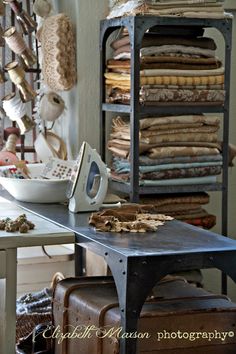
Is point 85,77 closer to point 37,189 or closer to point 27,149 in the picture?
point 27,149

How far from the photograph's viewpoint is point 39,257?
12.7 ft

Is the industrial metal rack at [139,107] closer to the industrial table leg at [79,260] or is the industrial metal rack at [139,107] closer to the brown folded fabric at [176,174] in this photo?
the brown folded fabric at [176,174]

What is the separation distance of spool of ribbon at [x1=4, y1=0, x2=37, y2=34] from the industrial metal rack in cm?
36

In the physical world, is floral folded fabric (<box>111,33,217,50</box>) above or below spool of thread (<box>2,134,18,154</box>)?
above

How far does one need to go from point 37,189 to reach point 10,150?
0.78m

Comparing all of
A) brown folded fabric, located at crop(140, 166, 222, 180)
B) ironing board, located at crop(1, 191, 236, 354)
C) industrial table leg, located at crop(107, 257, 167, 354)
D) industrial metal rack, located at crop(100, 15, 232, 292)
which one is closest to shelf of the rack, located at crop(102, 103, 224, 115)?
industrial metal rack, located at crop(100, 15, 232, 292)

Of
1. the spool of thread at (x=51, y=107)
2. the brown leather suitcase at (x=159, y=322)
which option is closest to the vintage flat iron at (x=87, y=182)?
the brown leather suitcase at (x=159, y=322)

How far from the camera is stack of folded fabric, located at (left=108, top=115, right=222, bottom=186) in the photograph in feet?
12.1

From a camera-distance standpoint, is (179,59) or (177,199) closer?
(179,59)

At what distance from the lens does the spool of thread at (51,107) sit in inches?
156

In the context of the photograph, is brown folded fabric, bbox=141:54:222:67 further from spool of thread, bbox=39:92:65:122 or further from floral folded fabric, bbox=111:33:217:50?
spool of thread, bbox=39:92:65:122

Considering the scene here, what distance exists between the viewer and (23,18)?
13.0ft

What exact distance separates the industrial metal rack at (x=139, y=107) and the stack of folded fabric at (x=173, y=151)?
0.12 ft

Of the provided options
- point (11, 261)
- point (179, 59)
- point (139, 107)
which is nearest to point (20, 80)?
point (139, 107)
